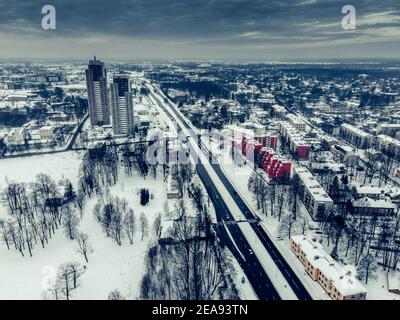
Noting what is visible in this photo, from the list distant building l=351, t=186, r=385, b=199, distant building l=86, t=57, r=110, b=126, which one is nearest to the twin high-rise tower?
distant building l=86, t=57, r=110, b=126

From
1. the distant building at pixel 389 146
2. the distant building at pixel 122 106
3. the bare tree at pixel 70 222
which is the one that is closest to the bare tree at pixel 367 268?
the bare tree at pixel 70 222

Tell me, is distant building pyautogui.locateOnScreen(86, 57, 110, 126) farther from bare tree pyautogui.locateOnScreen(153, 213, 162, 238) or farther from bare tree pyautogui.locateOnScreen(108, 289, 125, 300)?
bare tree pyautogui.locateOnScreen(108, 289, 125, 300)

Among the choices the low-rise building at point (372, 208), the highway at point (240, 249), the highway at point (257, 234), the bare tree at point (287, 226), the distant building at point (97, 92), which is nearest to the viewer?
the highway at point (240, 249)

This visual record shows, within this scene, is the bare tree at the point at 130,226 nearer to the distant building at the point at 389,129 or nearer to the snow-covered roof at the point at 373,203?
the snow-covered roof at the point at 373,203

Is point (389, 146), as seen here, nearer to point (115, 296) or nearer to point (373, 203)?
point (373, 203)

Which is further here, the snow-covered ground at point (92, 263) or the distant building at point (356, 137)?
the distant building at point (356, 137)

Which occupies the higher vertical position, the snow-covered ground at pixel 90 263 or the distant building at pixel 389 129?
the distant building at pixel 389 129
